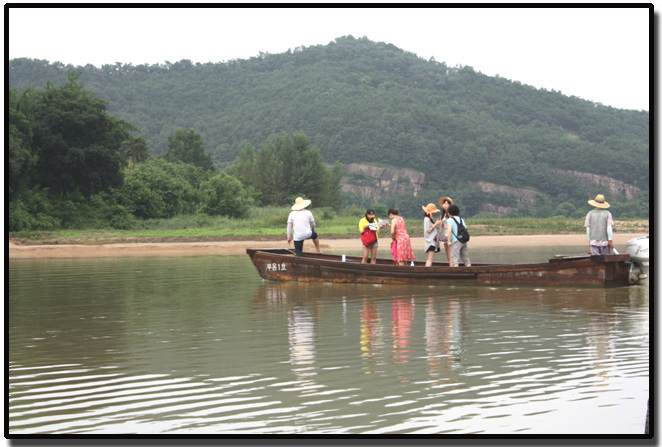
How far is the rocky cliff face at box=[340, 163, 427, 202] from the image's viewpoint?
10344 cm

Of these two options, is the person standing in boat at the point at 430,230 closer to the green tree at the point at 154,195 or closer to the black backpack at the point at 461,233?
the black backpack at the point at 461,233

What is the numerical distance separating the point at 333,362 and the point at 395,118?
4296 inches

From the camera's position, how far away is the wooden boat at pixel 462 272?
15250 millimetres

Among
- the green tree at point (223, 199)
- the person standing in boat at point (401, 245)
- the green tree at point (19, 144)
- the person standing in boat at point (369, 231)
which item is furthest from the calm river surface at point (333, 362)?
the green tree at point (223, 199)

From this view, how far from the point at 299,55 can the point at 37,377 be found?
6101 inches

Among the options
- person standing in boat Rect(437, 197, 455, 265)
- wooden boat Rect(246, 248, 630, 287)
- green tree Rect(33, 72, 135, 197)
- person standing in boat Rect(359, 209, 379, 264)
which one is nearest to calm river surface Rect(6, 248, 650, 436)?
wooden boat Rect(246, 248, 630, 287)

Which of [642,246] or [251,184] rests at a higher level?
[251,184]

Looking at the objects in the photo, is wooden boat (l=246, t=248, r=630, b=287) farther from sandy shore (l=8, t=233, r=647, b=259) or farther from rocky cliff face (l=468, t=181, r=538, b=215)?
rocky cliff face (l=468, t=181, r=538, b=215)

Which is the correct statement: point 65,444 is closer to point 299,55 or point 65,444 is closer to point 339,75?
point 339,75

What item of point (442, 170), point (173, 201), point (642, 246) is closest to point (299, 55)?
point (442, 170)

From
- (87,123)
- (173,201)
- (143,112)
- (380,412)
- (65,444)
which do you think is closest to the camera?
(65,444)

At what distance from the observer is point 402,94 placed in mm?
131500

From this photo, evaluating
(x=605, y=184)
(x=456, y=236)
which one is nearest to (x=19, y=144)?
(x=456, y=236)

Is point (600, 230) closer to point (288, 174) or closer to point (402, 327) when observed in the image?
point (402, 327)
